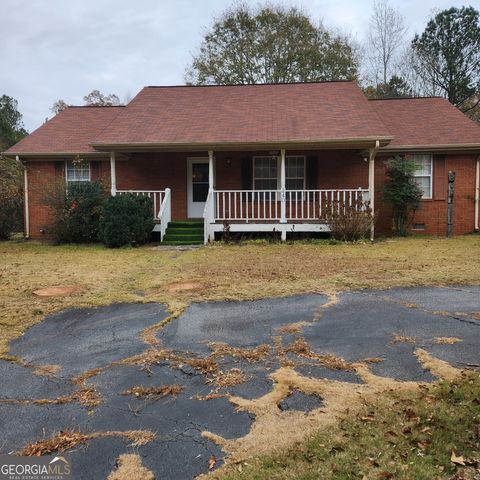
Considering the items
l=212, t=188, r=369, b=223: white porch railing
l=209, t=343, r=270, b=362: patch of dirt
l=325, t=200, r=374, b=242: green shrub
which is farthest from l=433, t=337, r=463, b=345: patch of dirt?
l=212, t=188, r=369, b=223: white porch railing

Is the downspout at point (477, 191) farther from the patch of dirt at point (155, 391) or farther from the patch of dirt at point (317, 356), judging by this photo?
the patch of dirt at point (155, 391)

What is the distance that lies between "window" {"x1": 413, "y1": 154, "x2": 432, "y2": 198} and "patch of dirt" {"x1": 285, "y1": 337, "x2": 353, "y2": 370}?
11.7 meters

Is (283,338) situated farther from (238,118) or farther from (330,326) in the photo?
(238,118)

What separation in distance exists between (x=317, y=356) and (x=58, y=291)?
4.52 m

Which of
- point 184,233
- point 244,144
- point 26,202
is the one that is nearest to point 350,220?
point 244,144

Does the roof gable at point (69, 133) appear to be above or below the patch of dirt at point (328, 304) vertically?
above

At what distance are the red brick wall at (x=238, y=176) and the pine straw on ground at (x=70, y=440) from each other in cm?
1229

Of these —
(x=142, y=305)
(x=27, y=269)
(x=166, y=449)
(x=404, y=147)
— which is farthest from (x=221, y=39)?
(x=166, y=449)

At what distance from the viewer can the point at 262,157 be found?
47.9 feet

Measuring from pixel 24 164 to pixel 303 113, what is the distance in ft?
32.1

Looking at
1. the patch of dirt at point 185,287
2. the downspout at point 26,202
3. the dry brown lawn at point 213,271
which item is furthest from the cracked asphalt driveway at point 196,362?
the downspout at point 26,202

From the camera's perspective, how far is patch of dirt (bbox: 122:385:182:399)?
3434mm

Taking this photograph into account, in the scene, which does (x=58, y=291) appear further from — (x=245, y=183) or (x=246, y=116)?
(x=246, y=116)

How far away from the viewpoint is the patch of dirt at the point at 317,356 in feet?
12.5
